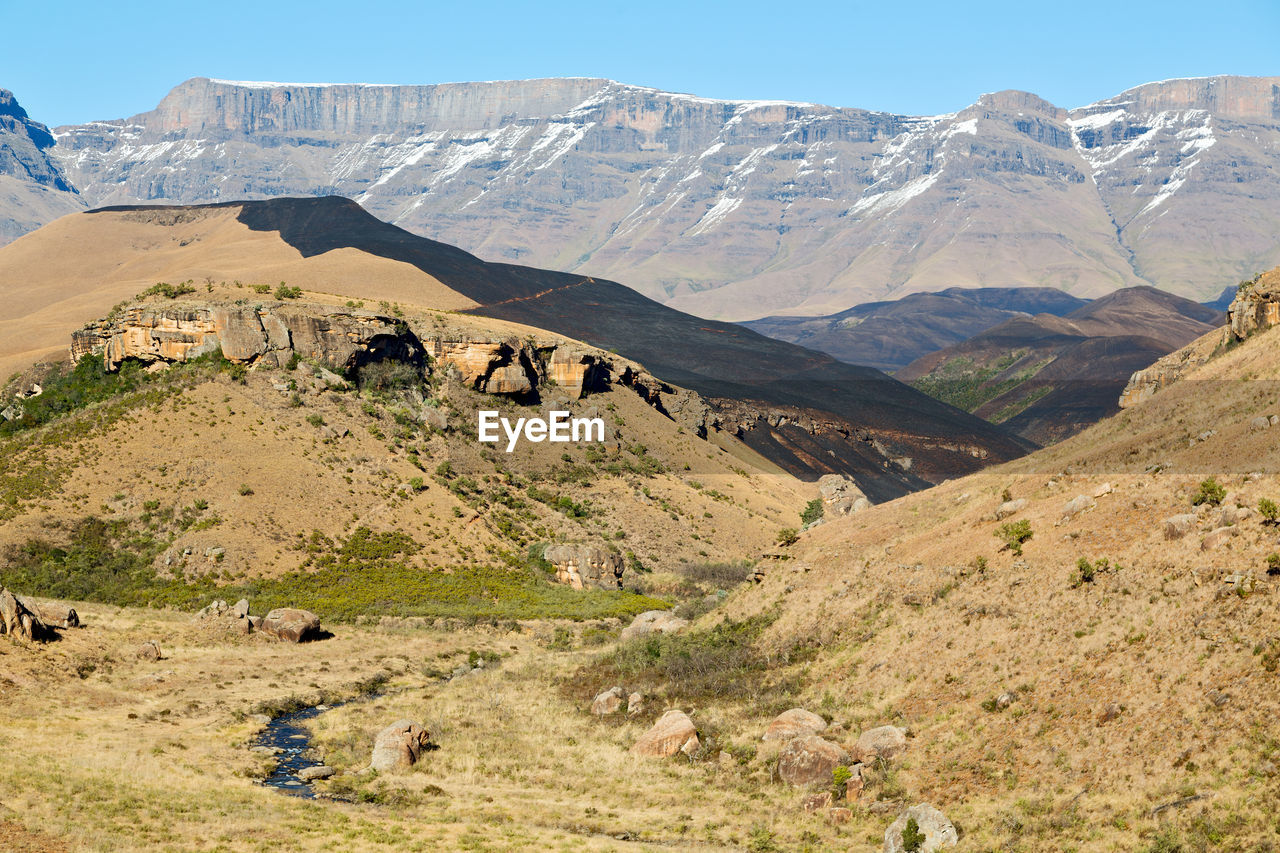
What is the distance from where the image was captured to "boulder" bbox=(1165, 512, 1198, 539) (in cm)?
3791

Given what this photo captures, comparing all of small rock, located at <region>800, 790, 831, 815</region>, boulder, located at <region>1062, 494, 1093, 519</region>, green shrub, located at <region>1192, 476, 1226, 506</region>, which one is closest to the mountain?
boulder, located at <region>1062, 494, 1093, 519</region>

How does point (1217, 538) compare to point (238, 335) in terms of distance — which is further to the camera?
point (238, 335)

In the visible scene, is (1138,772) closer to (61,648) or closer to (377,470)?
(61,648)

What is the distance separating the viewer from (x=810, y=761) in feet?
114

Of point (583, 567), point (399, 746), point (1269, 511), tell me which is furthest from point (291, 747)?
point (583, 567)

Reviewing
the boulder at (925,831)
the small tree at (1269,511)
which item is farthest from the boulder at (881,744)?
the small tree at (1269,511)

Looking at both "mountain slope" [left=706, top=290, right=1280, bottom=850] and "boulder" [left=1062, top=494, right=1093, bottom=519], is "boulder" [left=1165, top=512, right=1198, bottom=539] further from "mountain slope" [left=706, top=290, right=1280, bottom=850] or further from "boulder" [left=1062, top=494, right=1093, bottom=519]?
"boulder" [left=1062, top=494, right=1093, bottom=519]

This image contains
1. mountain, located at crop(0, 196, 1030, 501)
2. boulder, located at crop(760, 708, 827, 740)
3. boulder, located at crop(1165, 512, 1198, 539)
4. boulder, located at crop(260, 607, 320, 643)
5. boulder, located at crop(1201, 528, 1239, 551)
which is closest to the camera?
boulder, located at crop(1201, 528, 1239, 551)

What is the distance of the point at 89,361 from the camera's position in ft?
296

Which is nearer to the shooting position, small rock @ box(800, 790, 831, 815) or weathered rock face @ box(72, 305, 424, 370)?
small rock @ box(800, 790, 831, 815)

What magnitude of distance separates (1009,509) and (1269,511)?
39.5 ft

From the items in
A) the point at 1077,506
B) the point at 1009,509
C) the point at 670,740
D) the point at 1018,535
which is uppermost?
the point at 1077,506

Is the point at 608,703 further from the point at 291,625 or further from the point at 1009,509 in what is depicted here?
the point at 291,625

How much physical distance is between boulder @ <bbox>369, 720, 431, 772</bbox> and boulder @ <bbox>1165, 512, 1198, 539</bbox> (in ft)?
84.5
